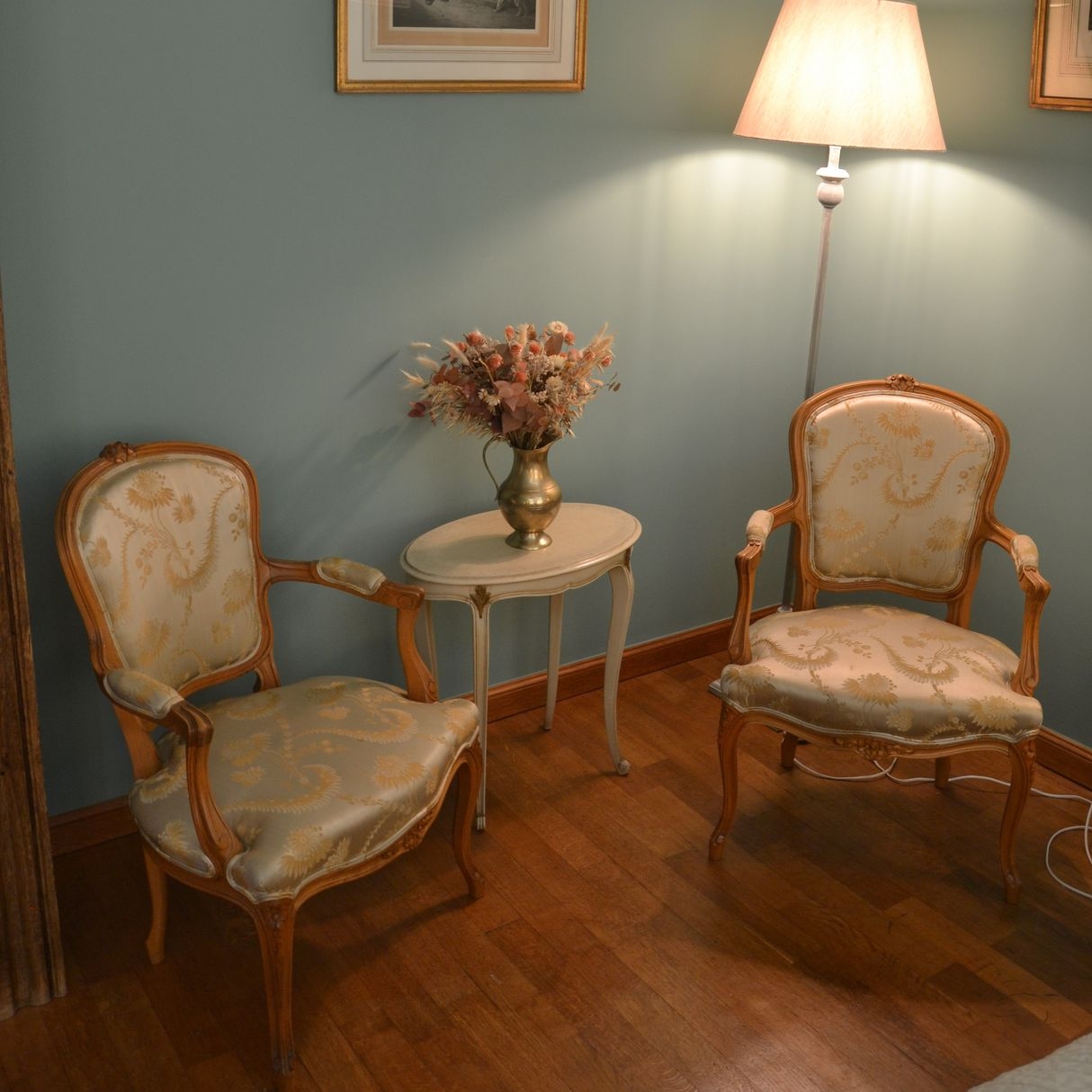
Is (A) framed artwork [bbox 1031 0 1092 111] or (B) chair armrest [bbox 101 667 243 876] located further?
(A) framed artwork [bbox 1031 0 1092 111]

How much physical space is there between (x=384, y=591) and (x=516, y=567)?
33 centimetres

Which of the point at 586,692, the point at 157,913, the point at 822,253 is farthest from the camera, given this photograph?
the point at 586,692

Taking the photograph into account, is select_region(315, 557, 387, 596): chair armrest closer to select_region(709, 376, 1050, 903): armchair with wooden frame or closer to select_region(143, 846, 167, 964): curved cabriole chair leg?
select_region(143, 846, 167, 964): curved cabriole chair leg

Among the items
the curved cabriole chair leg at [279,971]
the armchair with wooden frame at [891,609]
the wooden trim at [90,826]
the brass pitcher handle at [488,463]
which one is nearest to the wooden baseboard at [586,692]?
the wooden trim at [90,826]

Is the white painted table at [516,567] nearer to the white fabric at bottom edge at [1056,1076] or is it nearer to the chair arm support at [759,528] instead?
the chair arm support at [759,528]

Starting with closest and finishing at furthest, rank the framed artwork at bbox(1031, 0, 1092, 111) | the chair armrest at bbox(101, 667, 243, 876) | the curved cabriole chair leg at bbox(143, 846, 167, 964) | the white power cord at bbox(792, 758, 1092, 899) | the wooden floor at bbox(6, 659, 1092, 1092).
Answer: the chair armrest at bbox(101, 667, 243, 876) < the wooden floor at bbox(6, 659, 1092, 1092) < the curved cabriole chair leg at bbox(143, 846, 167, 964) < the framed artwork at bbox(1031, 0, 1092, 111) < the white power cord at bbox(792, 758, 1092, 899)

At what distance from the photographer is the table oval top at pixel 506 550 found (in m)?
2.75

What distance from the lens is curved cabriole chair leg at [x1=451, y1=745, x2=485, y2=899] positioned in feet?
8.49

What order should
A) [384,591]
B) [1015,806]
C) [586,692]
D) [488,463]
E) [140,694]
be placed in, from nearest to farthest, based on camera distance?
[140,694] < [384,591] < [1015,806] < [488,463] < [586,692]

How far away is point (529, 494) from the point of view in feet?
9.24

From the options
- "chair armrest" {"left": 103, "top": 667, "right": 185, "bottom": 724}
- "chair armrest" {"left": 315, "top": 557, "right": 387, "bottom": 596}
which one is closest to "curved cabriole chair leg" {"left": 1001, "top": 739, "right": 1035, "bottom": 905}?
"chair armrest" {"left": 315, "top": 557, "right": 387, "bottom": 596}

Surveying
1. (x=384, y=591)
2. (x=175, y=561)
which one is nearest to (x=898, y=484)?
(x=384, y=591)

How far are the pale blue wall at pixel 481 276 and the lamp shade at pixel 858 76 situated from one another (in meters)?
0.33

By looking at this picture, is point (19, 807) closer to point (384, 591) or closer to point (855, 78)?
point (384, 591)
